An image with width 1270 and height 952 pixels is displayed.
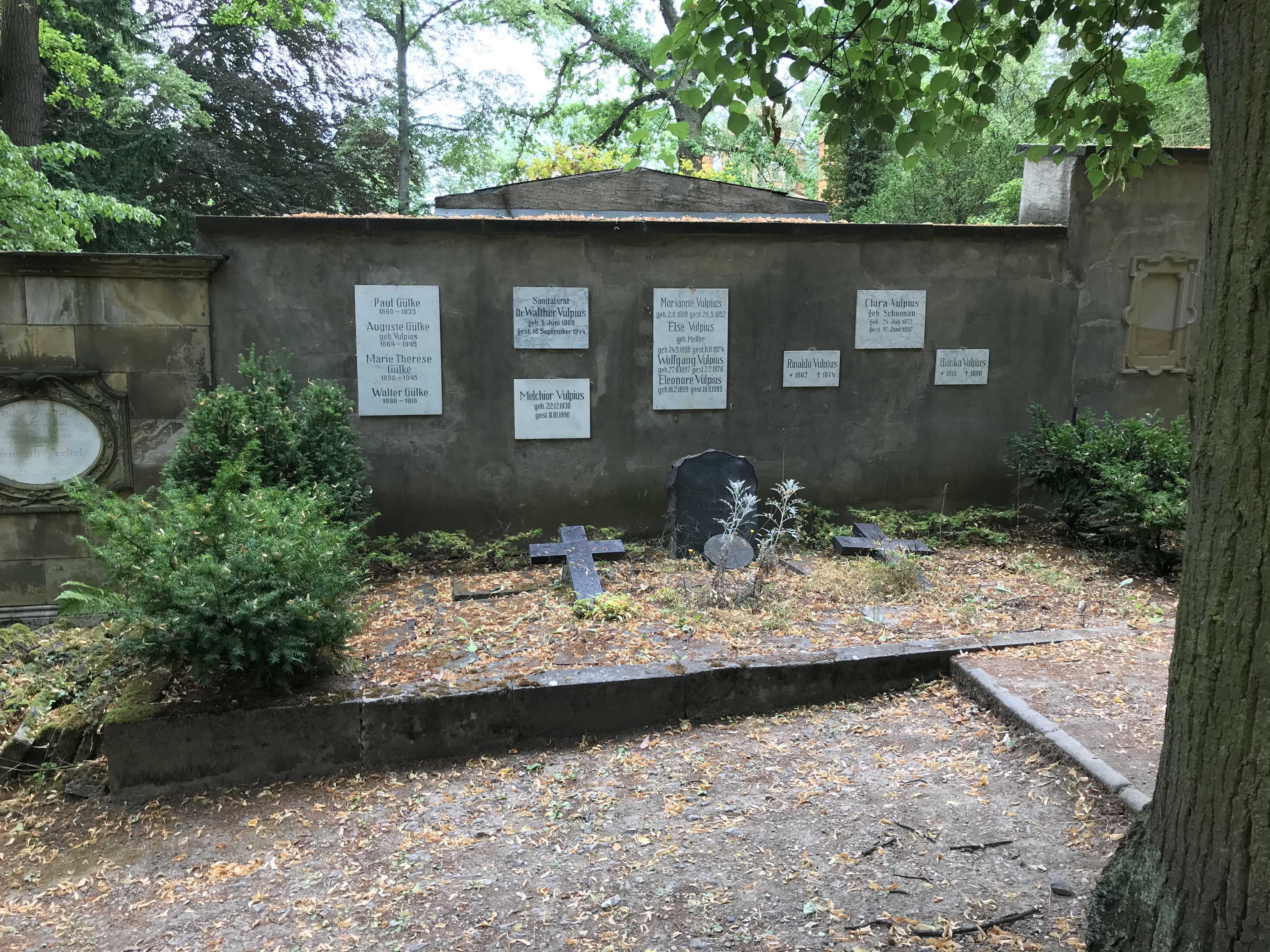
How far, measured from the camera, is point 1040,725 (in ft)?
12.8

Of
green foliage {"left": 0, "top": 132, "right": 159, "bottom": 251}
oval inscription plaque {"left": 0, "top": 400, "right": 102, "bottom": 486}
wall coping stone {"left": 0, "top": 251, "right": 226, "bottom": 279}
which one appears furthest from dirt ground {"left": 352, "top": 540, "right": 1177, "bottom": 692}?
green foliage {"left": 0, "top": 132, "right": 159, "bottom": 251}

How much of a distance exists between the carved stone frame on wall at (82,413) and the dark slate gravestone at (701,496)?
4.56 meters

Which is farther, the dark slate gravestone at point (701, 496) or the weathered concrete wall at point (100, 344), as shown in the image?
the dark slate gravestone at point (701, 496)

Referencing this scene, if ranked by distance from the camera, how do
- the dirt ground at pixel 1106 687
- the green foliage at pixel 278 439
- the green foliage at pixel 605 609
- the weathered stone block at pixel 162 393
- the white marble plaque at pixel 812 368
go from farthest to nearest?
the white marble plaque at pixel 812 368
the weathered stone block at pixel 162 393
the green foliage at pixel 278 439
the green foliage at pixel 605 609
the dirt ground at pixel 1106 687

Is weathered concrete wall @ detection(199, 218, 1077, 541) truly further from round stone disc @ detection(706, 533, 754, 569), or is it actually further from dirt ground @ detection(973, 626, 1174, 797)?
dirt ground @ detection(973, 626, 1174, 797)

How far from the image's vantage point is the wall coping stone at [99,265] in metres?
6.65

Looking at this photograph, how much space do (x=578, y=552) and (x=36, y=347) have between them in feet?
15.2

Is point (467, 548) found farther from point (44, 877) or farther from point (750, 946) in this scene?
point (750, 946)

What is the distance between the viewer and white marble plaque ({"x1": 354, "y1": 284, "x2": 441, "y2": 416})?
7.48 meters

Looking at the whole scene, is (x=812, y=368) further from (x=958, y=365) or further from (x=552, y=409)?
(x=552, y=409)

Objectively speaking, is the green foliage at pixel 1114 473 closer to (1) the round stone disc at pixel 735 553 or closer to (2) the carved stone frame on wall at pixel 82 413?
(1) the round stone disc at pixel 735 553

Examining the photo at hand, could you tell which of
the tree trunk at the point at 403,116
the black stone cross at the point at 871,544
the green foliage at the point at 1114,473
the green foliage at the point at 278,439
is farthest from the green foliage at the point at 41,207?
the tree trunk at the point at 403,116

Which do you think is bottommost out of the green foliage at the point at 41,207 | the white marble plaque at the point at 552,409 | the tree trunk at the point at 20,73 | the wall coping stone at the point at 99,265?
the white marble plaque at the point at 552,409

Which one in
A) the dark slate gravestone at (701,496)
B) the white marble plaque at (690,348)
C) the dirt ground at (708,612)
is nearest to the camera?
the dirt ground at (708,612)
